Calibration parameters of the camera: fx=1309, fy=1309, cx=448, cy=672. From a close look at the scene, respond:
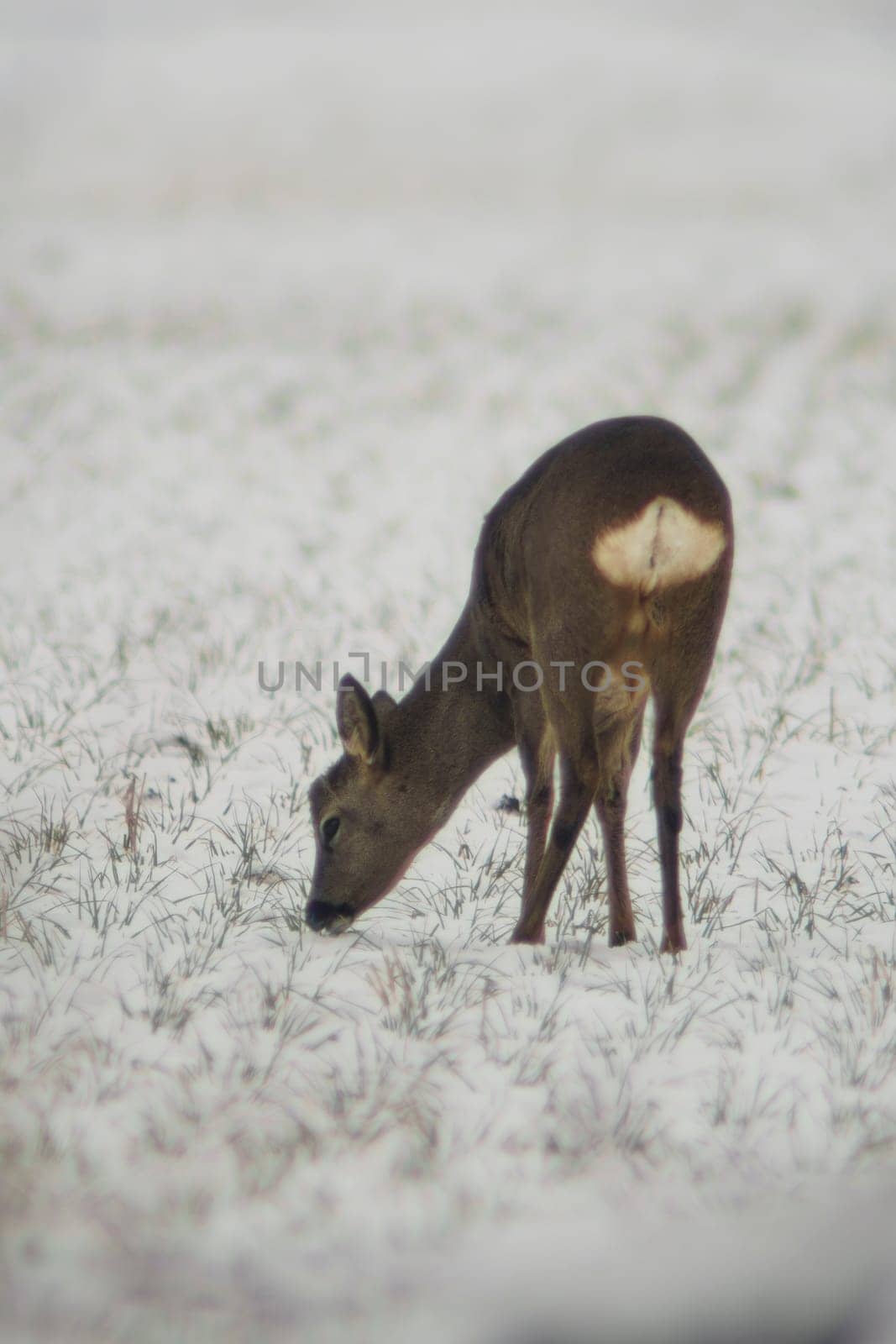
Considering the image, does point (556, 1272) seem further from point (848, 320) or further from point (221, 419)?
point (848, 320)

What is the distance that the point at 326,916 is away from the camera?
4.19 metres

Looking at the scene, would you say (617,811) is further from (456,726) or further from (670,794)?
(456,726)

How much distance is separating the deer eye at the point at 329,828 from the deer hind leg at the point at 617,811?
88 centimetres

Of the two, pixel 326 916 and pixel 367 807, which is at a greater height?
pixel 367 807

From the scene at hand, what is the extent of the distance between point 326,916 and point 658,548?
1577mm

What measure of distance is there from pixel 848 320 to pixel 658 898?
15.2m

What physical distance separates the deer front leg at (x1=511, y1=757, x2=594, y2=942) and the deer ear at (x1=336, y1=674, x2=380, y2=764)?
0.76 m

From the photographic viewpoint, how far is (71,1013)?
3.38m

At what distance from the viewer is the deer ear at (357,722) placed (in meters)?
4.35

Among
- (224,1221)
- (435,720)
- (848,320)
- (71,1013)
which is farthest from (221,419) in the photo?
(224,1221)

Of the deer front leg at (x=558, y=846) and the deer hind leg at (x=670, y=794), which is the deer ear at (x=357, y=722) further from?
the deer hind leg at (x=670, y=794)

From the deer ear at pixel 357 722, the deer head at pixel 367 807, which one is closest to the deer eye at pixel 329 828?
the deer head at pixel 367 807

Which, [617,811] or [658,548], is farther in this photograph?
[617,811]

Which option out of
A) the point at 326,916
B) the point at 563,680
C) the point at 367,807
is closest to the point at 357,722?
the point at 367,807
